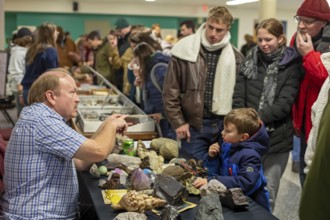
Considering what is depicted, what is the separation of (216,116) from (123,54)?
266 centimetres

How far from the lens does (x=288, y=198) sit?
3.93 metres

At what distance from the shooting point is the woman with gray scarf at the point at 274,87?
269 cm

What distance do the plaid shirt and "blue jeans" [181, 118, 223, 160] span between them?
3.87 feet

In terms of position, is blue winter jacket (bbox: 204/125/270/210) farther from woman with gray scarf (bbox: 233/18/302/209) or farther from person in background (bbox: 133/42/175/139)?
person in background (bbox: 133/42/175/139)

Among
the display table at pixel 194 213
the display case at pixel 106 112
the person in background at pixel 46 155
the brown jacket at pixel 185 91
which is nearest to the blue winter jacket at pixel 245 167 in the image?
the display table at pixel 194 213

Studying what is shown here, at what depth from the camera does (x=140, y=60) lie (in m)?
3.64

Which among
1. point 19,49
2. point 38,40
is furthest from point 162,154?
point 19,49

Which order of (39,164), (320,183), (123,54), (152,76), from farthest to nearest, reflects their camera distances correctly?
(123,54) → (152,76) → (39,164) → (320,183)

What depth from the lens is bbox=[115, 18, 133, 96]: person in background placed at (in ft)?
17.2

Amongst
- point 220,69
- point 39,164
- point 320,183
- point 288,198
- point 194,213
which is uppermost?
point 220,69

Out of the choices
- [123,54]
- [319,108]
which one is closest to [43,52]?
[123,54]

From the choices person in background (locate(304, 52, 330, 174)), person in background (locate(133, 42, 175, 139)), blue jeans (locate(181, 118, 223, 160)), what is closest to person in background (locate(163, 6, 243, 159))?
blue jeans (locate(181, 118, 223, 160))

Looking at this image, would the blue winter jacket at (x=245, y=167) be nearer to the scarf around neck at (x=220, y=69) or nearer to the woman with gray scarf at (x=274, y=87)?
the woman with gray scarf at (x=274, y=87)

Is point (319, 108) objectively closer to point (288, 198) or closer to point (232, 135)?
point (232, 135)
